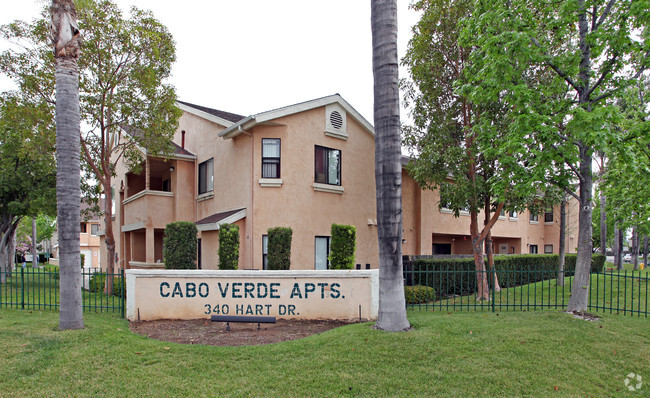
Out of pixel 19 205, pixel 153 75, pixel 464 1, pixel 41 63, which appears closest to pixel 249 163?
pixel 153 75

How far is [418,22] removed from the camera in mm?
15422

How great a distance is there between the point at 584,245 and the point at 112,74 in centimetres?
1643

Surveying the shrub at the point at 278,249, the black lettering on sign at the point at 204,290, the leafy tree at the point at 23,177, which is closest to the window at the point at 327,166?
the shrub at the point at 278,249

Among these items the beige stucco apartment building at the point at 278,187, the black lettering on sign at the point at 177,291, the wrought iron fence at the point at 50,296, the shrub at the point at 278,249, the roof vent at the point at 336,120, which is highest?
the roof vent at the point at 336,120

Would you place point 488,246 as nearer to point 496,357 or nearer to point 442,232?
point 442,232

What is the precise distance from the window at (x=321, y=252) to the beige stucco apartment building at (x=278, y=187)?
4 cm

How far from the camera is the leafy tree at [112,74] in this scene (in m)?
15.5

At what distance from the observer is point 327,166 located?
17609 mm

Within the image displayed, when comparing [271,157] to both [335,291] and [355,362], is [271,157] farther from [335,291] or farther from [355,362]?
[355,362]

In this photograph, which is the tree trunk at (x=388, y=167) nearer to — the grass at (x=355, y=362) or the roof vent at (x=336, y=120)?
the grass at (x=355, y=362)

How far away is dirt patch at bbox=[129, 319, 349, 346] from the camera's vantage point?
8.97 metres

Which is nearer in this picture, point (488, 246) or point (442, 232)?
point (488, 246)

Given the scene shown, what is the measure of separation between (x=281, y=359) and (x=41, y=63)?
14.7 metres

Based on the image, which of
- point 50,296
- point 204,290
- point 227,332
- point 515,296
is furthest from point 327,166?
point 50,296
